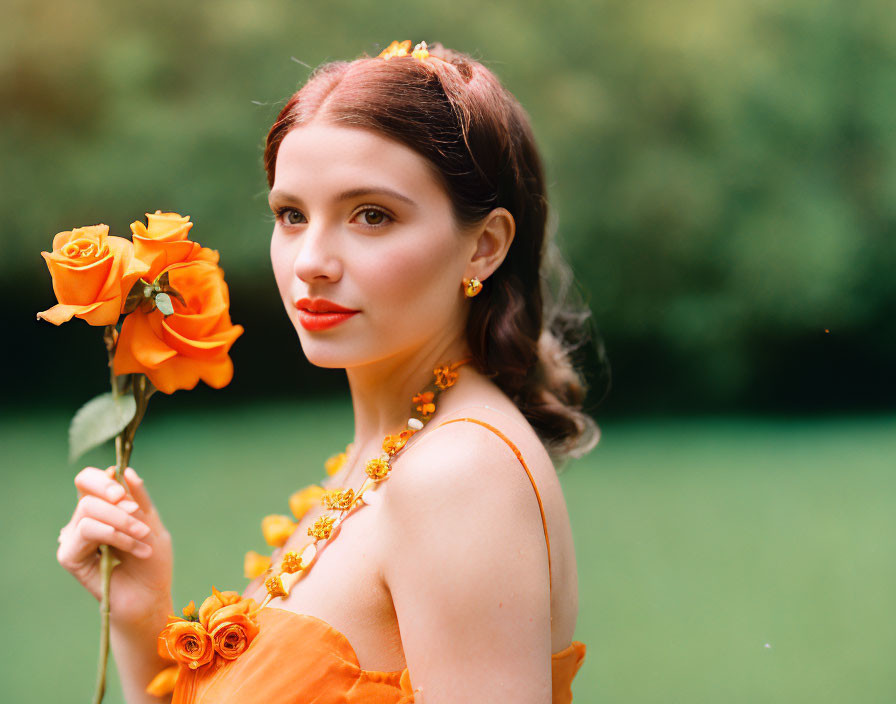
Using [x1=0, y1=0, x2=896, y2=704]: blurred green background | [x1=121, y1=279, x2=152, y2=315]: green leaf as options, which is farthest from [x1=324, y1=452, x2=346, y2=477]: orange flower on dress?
[x1=0, y1=0, x2=896, y2=704]: blurred green background

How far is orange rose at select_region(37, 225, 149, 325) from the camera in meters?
1.04

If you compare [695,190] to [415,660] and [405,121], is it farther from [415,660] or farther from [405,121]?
[415,660]

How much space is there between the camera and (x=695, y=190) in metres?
2.89

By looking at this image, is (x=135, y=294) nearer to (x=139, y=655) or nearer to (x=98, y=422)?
(x=98, y=422)

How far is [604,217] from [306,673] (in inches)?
88.0

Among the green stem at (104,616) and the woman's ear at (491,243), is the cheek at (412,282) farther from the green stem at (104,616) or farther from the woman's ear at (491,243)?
the green stem at (104,616)

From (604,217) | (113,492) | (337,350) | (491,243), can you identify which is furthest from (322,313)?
(604,217)

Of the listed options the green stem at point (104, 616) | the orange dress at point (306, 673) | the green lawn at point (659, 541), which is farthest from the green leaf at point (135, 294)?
the green lawn at point (659, 541)

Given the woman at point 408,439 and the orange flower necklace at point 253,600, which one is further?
the orange flower necklace at point 253,600

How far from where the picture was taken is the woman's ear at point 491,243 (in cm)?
118

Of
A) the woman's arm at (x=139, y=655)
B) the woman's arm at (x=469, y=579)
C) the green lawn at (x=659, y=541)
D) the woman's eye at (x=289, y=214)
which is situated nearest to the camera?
the woman's arm at (x=469, y=579)

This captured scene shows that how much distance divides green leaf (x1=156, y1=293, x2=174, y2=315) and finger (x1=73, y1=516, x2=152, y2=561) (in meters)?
0.30

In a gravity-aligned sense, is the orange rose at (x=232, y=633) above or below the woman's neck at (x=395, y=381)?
below

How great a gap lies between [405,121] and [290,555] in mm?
Result: 563
